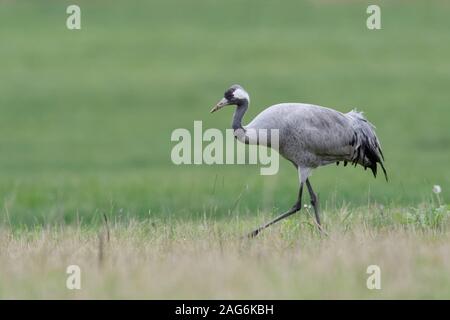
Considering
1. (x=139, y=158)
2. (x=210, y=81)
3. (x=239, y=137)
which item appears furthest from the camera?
(x=210, y=81)

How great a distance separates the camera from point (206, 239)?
9008mm

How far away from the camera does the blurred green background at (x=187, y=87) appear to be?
1838 centimetres

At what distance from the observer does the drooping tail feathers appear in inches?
412

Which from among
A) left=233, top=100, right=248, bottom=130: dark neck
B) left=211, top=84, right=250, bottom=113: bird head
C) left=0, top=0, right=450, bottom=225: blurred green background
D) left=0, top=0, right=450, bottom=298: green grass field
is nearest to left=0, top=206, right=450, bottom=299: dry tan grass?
left=0, top=0, right=450, bottom=298: green grass field

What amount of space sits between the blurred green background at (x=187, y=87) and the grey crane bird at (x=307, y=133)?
12.9 feet

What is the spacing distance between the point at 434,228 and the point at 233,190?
8689 millimetres

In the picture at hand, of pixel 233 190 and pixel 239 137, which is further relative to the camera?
pixel 233 190

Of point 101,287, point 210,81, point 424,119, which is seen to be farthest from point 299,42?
point 101,287

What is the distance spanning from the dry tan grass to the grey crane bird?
98 centimetres

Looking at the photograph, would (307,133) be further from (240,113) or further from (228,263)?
(228,263)

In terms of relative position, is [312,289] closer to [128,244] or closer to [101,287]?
[101,287]

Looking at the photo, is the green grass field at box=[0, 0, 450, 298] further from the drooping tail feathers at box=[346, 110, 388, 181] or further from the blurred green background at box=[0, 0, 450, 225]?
the drooping tail feathers at box=[346, 110, 388, 181]

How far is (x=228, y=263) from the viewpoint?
7.66 m

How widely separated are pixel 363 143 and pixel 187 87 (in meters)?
20.9
